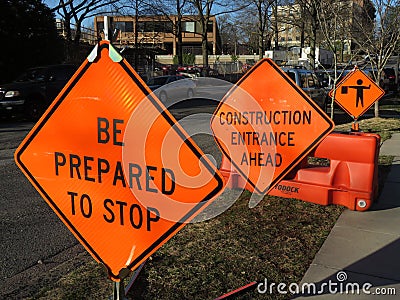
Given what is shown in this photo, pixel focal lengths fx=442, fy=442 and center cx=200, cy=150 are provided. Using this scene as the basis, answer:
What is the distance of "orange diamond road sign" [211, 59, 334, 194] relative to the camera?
15.0ft

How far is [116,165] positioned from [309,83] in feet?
46.6

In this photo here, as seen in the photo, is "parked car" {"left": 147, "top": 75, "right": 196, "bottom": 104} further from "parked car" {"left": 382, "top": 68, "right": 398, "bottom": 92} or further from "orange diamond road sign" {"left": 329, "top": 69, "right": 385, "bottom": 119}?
"parked car" {"left": 382, "top": 68, "right": 398, "bottom": 92}

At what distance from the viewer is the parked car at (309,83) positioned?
15.2 meters

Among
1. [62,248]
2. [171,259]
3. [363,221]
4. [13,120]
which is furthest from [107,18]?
[13,120]

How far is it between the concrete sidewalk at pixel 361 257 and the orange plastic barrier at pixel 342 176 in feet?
0.80

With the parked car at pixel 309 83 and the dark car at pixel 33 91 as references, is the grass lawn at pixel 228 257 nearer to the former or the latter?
the parked car at pixel 309 83

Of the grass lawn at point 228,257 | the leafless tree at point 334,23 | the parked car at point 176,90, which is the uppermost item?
the leafless tree at point 334,23

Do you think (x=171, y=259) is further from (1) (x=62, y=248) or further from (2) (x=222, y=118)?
(2) (x=222, y=118)

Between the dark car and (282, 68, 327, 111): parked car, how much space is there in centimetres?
785

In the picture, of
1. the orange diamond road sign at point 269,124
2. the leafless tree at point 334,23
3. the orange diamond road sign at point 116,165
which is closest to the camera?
the orange diamond road sign at point 116,165

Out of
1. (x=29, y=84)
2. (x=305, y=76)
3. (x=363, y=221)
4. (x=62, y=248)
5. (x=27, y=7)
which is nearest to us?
(x=62, y=248)

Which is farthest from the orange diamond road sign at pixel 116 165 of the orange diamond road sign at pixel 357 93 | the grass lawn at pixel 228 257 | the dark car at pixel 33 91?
the dark car at pixel 33 91

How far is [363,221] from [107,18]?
391 centimetres

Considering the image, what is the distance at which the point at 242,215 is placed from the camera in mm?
5426
